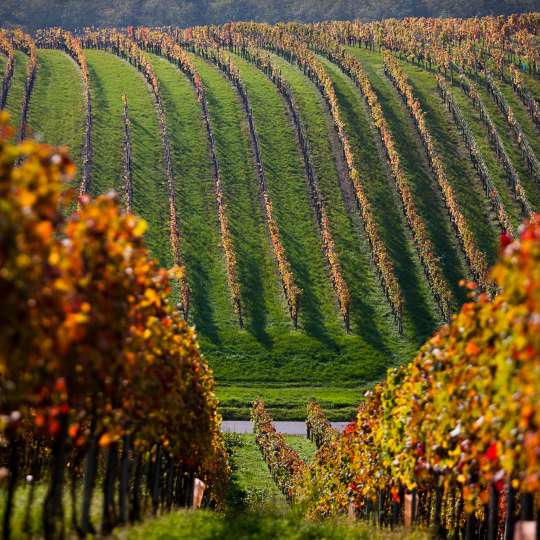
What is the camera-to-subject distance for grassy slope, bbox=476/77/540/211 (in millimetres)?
126500

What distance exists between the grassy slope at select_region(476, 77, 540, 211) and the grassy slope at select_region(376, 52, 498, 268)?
618 cm

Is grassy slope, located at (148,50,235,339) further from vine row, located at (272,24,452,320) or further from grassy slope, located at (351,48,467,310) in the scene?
grassy slope, located at (351,48,467,310)

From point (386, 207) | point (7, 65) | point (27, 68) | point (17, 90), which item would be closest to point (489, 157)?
point (386, 207)

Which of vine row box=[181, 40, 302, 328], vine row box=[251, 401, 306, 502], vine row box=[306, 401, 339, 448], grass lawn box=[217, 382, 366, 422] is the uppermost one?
vine row box=[181, 40, 302, 328]

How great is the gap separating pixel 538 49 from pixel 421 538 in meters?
174

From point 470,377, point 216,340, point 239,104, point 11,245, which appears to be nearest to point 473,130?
point 239,104

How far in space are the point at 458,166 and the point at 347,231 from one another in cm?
2574

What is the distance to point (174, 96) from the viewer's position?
15450 centimetres

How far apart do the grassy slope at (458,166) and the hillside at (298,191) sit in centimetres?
31

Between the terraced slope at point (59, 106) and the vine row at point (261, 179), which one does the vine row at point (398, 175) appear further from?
the terraced slope at point (59, 106)

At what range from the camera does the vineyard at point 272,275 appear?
600 inches

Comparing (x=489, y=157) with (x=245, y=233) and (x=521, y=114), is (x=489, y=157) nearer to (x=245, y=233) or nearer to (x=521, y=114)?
(x=521, y=114)

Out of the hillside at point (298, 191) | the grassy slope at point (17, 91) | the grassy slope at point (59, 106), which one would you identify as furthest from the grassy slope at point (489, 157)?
the grassy slope at point (17, 91)

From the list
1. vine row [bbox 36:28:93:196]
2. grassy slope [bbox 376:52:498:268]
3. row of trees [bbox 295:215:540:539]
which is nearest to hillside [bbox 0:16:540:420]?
grassy slope [bbox 376:52:498:268]
